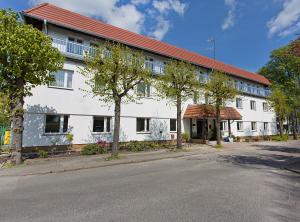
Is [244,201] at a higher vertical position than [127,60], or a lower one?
lower

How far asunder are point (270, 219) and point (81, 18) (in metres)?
21.8

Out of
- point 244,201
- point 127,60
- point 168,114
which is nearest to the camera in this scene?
point 244,201

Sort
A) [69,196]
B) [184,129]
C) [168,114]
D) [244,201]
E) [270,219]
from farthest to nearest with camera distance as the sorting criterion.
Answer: [184,129], [168,114], [69,196], [244,201], [270,219]

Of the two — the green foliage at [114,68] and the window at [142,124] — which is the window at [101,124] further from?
the green foliage at [114,68]

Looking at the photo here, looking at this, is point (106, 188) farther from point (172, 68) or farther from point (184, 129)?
point (184, 129)

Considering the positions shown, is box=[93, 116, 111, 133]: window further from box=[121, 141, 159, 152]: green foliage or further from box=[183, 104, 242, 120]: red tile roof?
box=[183, 104, 242, 120]: red tile roof

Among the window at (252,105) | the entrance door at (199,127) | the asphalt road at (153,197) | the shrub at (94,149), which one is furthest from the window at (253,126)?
the asphalt road at (153,197)

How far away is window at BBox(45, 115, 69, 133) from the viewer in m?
16.1

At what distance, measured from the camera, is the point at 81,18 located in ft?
69.9

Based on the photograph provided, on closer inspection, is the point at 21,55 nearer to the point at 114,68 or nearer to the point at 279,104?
the point at 114,68

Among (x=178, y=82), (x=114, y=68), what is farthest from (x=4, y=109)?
(x=178, y=82)

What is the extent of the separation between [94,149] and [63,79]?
579cm

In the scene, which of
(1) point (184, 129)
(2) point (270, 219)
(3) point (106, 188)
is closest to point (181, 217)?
(2) point (270, 219)

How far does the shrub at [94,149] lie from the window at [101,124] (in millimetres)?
1481
